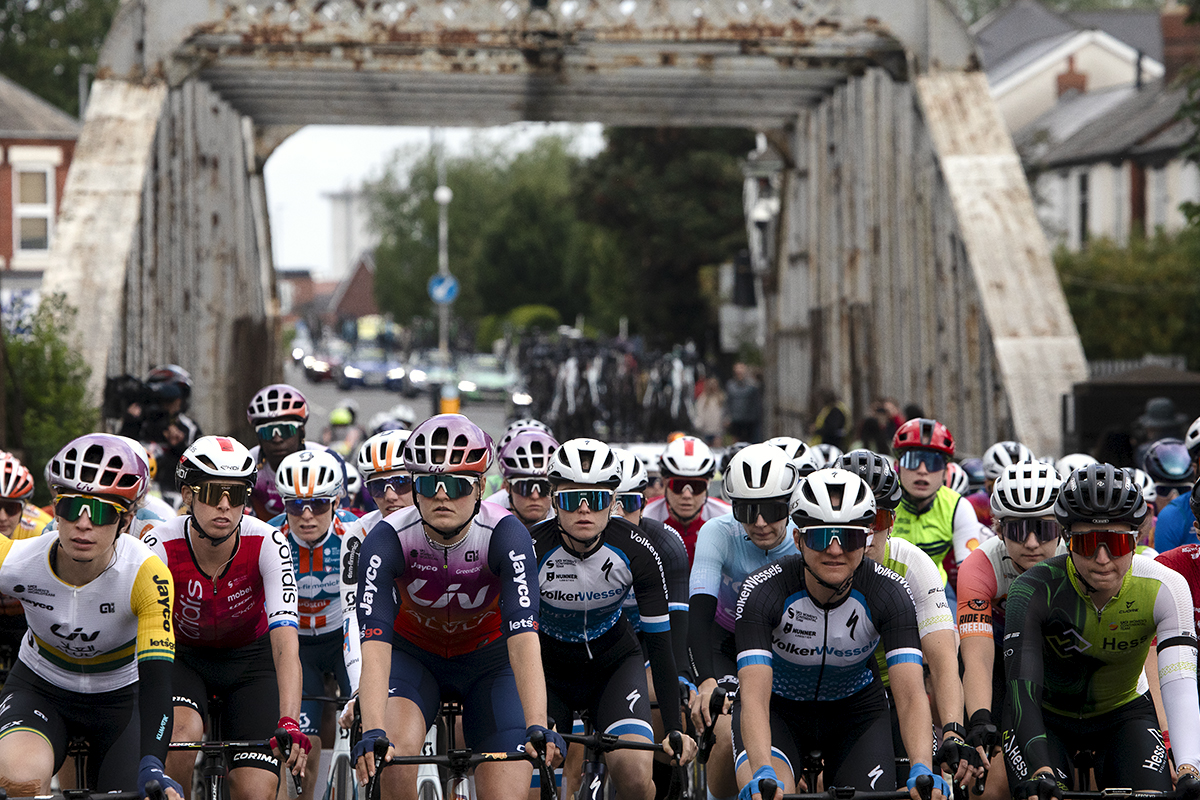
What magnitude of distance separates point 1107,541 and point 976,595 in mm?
1123

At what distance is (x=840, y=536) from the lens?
5.86m

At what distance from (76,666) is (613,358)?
21.6m

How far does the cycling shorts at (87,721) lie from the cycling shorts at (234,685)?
2.50 feet

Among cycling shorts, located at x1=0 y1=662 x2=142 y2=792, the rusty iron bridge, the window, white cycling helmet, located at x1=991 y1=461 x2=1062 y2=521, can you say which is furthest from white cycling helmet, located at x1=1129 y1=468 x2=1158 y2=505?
the window

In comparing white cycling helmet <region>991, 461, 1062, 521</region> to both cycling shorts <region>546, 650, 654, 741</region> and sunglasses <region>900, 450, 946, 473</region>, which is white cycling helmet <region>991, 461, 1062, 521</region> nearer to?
sunglasses <region>900, 450, 946, 473</region>

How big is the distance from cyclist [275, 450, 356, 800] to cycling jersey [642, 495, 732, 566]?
5.57ft

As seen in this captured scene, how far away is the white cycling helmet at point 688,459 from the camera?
8.76m

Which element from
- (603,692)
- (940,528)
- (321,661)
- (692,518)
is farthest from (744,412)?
(603,692)

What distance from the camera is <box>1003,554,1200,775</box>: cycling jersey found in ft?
18.3

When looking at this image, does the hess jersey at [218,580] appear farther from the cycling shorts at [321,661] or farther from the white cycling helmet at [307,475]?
the cycling shorts at [321,661]

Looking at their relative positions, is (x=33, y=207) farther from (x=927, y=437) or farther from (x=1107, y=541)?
(x=1107, y=541)

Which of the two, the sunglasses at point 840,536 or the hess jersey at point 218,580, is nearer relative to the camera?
the sunglasses at point 840,536

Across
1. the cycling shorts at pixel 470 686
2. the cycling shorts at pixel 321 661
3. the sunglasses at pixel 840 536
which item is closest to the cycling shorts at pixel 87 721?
the cycling shorts at pixel 470 686

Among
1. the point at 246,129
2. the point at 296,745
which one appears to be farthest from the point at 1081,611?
the point at 246,129
